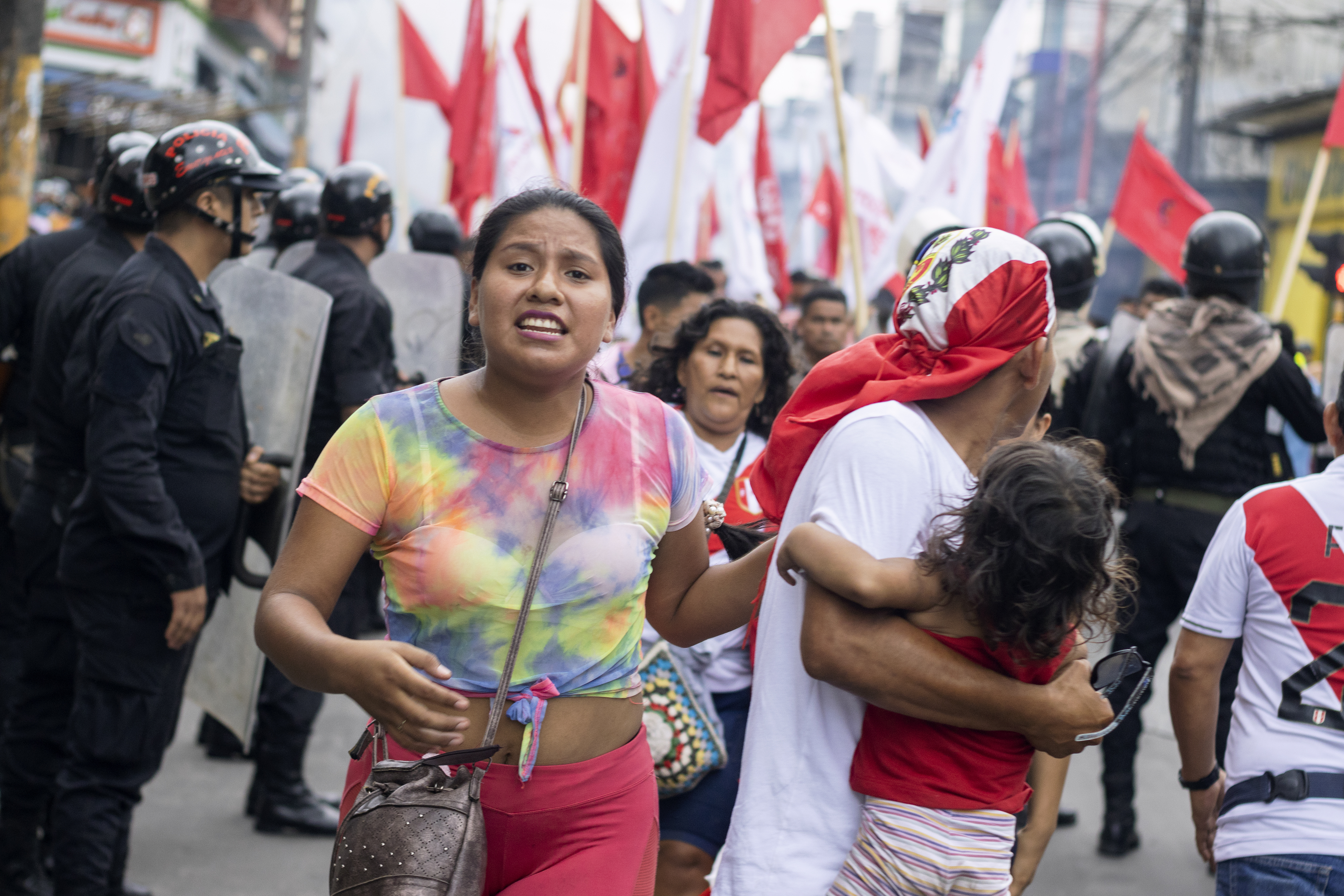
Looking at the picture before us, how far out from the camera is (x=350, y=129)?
1559 cm

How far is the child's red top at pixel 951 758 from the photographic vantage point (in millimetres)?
1971

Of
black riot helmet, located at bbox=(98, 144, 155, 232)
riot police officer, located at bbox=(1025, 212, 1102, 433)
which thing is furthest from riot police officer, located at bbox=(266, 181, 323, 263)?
riot police officer, located at bbox=(1025, 212, 1102, 433)

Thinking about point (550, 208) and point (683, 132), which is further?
point (683, 132)

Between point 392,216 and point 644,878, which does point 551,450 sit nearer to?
point 644,878

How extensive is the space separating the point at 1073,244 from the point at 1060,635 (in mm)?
3758

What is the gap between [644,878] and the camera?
2225 mm

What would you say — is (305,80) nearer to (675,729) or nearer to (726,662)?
(726,662)

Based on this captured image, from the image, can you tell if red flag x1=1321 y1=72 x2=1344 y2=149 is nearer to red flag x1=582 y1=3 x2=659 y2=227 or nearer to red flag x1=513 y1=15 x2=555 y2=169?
red flag x1=582 y1=3 x2=659 y2=227

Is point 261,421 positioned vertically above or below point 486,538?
below

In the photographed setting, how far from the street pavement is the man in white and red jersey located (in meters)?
2.56

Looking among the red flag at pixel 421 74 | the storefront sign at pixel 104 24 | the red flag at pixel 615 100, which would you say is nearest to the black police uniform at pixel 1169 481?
the red flag at pixel 615 100

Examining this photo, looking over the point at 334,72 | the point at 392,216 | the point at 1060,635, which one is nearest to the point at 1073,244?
the point at 392,216

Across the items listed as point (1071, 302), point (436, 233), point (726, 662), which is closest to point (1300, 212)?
point (1071, 302)

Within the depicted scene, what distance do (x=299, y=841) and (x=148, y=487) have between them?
6.45 ft
